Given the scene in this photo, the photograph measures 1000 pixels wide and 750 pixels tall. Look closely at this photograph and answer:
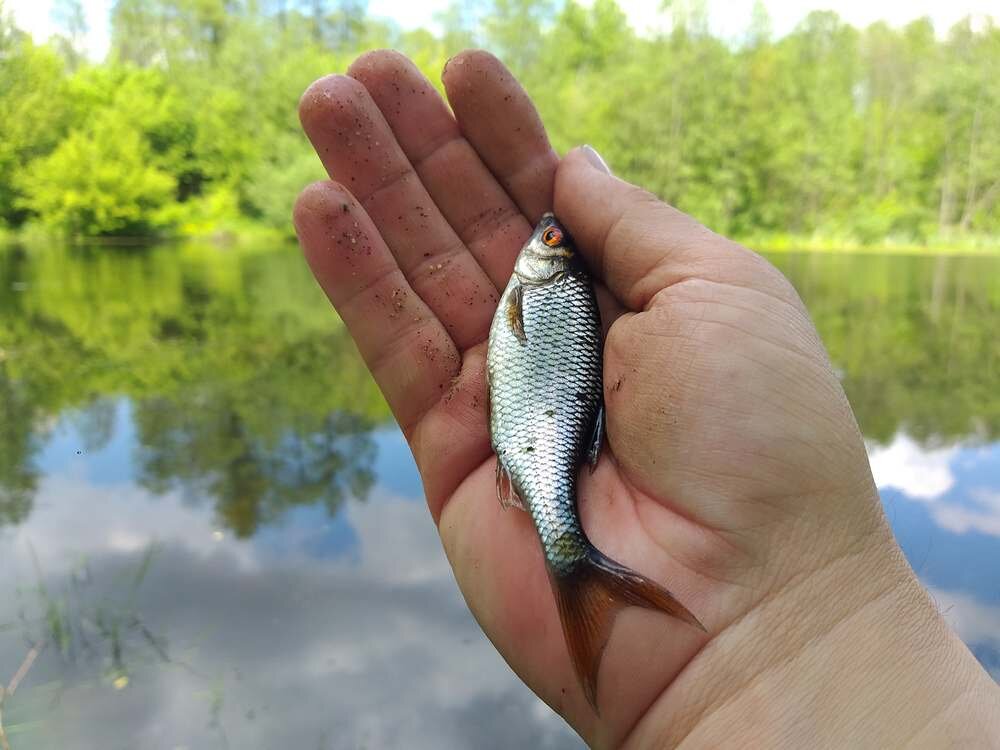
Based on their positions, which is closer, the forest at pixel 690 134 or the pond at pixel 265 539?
the pond at pixel 265 539

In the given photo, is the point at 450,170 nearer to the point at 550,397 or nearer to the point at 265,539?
the point at 550,397

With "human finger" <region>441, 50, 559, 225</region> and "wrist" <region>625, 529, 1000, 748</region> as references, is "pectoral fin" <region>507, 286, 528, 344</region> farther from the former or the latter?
"wrist" <region>625, 529, 1000, 748</region>

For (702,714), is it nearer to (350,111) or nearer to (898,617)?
(898,617)

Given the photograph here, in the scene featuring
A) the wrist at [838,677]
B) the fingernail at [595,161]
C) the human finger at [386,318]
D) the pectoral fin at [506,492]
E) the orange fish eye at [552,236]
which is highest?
the fingernail at [595,161]

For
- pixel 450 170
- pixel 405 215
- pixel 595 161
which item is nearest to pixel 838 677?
pixel 595 161

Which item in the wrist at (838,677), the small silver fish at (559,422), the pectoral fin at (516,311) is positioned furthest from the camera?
the pectoral fin at (516,311)

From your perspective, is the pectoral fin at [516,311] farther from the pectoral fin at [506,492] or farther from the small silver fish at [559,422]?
the pectoral fin at [506,492]

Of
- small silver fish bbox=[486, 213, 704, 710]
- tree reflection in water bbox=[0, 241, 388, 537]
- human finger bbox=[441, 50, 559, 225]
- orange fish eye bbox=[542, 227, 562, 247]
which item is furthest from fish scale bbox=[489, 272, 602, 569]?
tree reflection in water bbox=[0, 241, 388, 537]

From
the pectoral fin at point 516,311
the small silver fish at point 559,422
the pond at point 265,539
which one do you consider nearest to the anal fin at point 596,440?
the small silver fish at point 559,422
